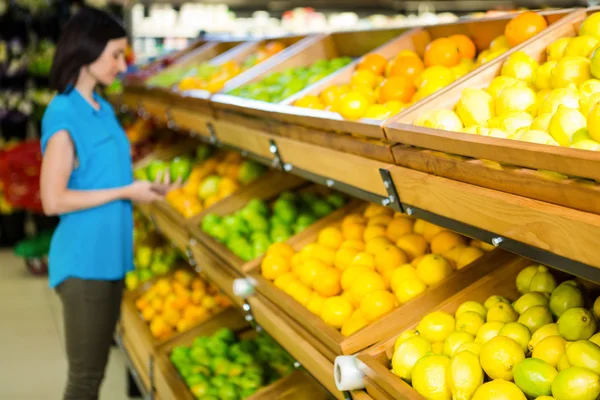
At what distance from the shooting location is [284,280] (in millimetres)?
2305

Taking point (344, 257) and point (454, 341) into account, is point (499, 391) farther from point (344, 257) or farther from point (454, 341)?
point (344, 257)

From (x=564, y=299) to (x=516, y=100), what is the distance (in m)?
0.44

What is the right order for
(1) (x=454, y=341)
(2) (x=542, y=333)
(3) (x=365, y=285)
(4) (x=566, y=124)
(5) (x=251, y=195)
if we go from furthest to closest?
(5) (x=251, y=195) < (3) (x=365, y=285) < (1) (x=454, y=341) < (2) (x=542, y=333) < (4) (x=566, y=124)

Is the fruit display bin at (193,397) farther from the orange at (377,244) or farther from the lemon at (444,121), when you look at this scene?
the lemon at (444,121)

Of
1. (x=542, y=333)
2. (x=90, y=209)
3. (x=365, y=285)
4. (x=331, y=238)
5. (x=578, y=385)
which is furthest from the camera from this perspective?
(x=90, y=209)

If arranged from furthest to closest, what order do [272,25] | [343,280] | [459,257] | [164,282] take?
1. [272,25]
2. [164,282]
3. [343,280]
4. [459,257]

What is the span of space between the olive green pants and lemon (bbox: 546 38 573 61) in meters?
1.82

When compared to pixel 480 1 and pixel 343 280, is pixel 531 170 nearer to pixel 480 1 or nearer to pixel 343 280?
pixel 343 280

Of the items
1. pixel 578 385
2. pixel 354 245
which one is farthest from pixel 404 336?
pixel 354 245

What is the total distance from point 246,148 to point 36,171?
3.86 m

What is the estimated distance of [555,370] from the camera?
4.31 ft

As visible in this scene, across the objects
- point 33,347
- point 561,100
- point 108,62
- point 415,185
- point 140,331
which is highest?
point 108,62

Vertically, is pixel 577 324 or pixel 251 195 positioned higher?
pixel 577 324

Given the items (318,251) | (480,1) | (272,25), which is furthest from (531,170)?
(272,25)
